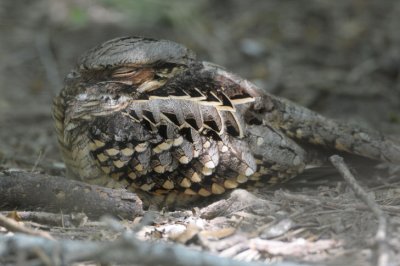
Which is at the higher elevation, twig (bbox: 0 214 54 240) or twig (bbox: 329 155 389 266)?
twig (bbox: 329 155 389 266)

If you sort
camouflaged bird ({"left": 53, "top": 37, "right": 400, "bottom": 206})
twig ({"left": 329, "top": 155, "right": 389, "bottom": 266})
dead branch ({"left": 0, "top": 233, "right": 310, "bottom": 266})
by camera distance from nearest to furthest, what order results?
dead branch ({"left": 0, "top": 233, "right": 310, "bottom": 266}) → twig ({"left": 329, "top": 155, "right": 389, "bottom": 266}) → camouflaged bird ({"left": 53, "top": 37, "right": 400, "bottom": 206})

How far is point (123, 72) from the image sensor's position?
11.9ft

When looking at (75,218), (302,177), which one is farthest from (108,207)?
(302,177)

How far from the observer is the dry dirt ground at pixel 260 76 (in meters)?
3.12

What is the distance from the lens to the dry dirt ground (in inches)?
123

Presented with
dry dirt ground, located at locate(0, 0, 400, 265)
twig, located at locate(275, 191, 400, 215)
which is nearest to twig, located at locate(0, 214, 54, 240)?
dry dirt ground, located at locate(0, 0, 400, 265)

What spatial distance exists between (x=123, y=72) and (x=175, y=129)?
462 millimetres

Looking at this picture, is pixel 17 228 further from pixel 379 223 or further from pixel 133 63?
pixel 379 223

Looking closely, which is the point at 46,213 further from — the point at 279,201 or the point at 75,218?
the point at 279,201

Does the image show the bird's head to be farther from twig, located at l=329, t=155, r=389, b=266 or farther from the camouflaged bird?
twig, located at l=329, t=155, r=389, b=266

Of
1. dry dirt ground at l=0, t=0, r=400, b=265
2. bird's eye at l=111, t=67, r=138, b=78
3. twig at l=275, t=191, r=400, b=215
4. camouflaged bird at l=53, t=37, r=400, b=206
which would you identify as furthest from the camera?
bird's eye at l=111, t=67, r=138, b=78

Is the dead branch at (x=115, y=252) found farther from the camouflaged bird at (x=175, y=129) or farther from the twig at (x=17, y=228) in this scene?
the camouflaged bird at (x=175, y=129)

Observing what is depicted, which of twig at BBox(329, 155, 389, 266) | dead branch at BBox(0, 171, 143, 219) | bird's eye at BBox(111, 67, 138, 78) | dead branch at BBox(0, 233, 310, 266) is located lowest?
dead branch at BBox(0, 233, 310, 266)

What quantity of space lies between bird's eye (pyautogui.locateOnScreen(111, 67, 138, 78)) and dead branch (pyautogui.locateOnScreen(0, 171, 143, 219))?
2.17 ft
